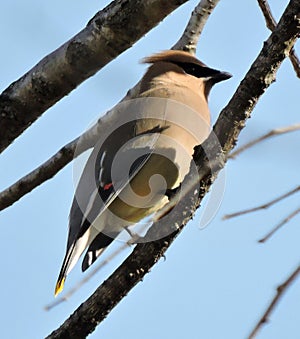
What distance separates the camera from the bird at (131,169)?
139 inches

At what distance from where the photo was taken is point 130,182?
11.7 ft

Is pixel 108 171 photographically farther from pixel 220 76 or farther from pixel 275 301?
pixel 275 301

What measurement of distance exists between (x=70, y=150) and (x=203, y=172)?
37.3 inches

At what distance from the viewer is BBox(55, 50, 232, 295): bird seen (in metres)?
3.53

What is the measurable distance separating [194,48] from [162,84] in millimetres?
369

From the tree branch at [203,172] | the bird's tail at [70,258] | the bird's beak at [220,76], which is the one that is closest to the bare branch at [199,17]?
the bird's beak at [220,76]

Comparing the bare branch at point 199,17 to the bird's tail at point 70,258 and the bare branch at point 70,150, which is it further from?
the bird's tail at point 70,258

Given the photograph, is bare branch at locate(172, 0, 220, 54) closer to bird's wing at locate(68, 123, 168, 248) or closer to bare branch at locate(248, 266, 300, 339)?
bird's wing at locate(68, 123, 168, 248)

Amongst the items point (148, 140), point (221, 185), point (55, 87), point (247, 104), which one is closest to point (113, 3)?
point (55, 87)

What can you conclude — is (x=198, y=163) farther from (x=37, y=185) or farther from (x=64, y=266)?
(x=64, y=266)

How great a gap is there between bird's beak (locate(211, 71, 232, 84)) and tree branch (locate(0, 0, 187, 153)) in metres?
2.12

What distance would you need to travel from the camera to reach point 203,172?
2270 millimetres

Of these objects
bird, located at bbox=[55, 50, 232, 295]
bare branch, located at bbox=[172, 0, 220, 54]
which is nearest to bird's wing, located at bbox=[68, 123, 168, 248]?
bird, located at bbox=[55, 50, 232, 295]

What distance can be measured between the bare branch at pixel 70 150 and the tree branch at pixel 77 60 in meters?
0.60
